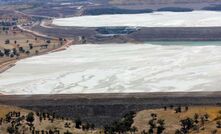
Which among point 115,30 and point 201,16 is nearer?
point 115,30

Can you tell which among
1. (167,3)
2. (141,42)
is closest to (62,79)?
(141,42)

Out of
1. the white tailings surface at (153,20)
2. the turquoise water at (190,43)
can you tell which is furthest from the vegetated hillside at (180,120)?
the white tailings surface at (153,20)

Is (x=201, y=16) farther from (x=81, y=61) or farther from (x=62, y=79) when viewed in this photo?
(x=62, y=79)

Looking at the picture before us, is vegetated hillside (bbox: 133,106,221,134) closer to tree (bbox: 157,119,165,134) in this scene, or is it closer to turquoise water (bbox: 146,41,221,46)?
tree (bbox: 157,119,165,134)

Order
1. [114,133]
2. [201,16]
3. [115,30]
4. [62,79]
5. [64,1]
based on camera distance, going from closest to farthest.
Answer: [114,133] < [62,79] < [115,30] < [201,16] < [64,1]

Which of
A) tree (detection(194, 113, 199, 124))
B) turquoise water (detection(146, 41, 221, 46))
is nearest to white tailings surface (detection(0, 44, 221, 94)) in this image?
turquoise water (detection(146, 41, 221, 46))

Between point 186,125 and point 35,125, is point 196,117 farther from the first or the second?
point 35,125

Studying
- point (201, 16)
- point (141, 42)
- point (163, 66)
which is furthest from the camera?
point (201, 16)

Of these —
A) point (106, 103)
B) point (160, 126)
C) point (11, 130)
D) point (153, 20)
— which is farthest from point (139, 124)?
point (153, 20)
